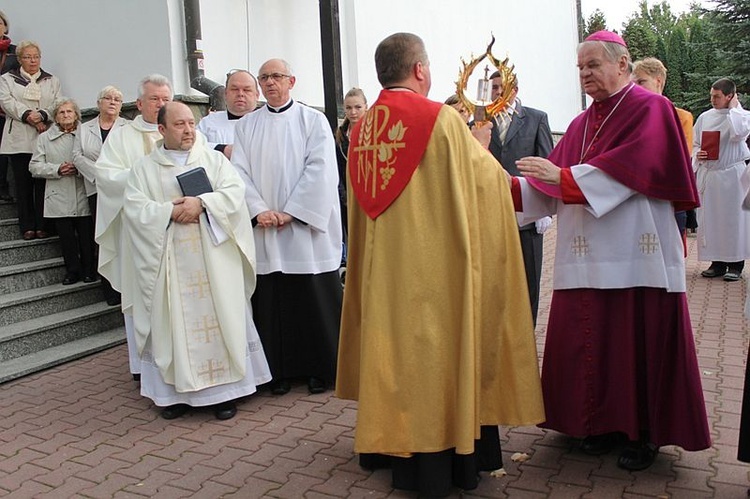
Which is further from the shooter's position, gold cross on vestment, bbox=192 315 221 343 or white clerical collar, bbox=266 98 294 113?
white clerical collar, bbox=266 98 294 113

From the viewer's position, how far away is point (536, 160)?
3.63m

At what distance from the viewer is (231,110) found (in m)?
6.32

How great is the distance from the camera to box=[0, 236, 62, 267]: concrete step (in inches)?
289

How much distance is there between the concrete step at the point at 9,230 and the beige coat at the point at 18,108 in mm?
718

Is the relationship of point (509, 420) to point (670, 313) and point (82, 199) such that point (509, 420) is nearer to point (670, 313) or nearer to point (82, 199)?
point (670, 313)

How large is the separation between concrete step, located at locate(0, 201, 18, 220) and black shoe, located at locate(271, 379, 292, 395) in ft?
14.6

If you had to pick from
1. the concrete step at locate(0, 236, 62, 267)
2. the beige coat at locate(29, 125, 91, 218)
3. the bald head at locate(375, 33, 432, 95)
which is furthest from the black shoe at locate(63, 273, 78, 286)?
the bald head at locate(375, 33, 432, 95)

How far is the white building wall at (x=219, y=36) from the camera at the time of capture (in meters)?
7.91

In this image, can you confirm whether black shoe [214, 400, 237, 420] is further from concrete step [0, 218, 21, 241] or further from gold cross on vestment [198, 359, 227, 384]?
concrete step [0, 218, 21, 241]

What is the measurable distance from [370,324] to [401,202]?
555 millimetres

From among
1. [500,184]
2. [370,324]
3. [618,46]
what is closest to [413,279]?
[370,324]

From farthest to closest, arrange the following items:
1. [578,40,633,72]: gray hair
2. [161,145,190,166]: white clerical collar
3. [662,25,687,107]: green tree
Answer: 1. [662,25,687,107]: green tree
2. [161,145,190,166]: white clerical collar
3. [578,40,633,72]: gray hair

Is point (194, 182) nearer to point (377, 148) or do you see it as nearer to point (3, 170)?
point (377, 148)

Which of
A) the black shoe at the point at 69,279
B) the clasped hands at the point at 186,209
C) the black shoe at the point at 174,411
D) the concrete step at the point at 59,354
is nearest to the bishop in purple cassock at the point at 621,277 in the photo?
the clasped hands at the point at 186,209
